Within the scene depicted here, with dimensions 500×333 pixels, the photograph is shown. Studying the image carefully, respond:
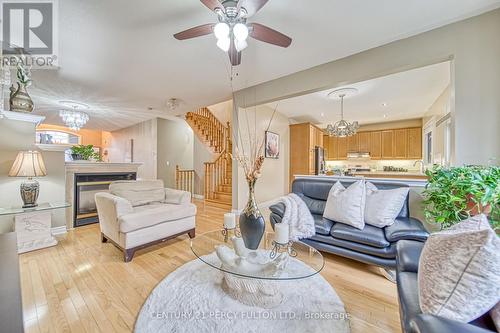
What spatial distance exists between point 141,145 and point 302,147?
5313mm

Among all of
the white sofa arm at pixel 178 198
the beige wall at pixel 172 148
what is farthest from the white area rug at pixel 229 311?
the beige wall at pixel 172 148

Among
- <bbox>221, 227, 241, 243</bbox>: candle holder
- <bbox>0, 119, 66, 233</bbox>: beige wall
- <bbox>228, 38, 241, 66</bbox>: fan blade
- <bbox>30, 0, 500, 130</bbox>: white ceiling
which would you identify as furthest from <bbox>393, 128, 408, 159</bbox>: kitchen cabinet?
<bbox>0, 119, 66, 233</bbox>: beige wall

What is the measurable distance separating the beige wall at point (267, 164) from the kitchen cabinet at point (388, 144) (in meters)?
3.12

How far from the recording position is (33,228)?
2.69 meters

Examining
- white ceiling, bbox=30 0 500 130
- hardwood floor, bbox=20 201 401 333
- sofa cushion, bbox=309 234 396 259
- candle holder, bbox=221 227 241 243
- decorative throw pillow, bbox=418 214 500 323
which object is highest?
white ceiling, bbox=30 0 500 130

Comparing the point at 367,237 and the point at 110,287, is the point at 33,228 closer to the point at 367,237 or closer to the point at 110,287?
the point at 110,287

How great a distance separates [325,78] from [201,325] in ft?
10.7

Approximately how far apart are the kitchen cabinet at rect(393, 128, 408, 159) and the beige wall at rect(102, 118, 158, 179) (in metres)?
7.48

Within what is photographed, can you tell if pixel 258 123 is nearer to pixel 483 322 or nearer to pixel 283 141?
pixel 283 141

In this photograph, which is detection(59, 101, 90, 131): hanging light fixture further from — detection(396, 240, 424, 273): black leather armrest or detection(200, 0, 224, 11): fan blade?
detection(396, 240, 424, 273): black leather armrest

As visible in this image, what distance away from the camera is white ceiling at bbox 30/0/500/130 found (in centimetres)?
196

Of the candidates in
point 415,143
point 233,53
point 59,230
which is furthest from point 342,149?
point 59,230

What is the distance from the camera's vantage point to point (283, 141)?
19.8 feet

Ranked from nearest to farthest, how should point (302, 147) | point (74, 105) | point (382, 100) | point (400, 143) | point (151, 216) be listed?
point (151, 216), point (382, 100), point (74, 105), point (302, 147), point (400, 143)
